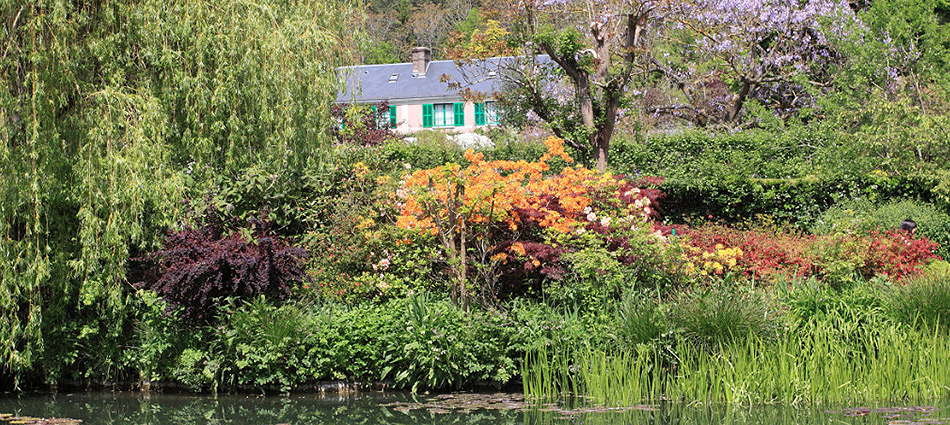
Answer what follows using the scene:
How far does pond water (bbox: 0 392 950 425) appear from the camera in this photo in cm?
616

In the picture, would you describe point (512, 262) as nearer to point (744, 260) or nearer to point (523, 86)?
point (744, 260)

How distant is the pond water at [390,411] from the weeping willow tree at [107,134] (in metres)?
0.60

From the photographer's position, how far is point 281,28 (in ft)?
29.8

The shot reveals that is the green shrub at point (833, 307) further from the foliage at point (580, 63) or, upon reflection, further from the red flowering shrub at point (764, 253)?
the foliage at point (580, 63)

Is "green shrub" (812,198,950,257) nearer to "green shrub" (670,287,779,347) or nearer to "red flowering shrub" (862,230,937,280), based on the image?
"red flowering shrub" (862,230,937,280)

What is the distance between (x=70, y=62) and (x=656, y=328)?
5448 mm

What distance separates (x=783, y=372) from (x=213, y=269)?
4.84 m

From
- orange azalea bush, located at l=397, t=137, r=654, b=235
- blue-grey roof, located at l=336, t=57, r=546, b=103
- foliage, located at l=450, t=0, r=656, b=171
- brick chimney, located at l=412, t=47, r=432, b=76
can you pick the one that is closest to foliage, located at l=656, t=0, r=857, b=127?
foliage, located at l=450, t=0, r=656, b=171

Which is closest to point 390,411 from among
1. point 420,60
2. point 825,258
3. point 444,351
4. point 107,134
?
point 444,351

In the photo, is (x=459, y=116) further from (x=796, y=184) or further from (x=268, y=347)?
(x=268, y=347)

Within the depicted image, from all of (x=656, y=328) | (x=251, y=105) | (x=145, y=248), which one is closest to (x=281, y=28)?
(x=251, y=105)

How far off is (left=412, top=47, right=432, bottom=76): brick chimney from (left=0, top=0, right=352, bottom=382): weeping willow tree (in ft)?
98.0

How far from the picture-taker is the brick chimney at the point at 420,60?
3841 centimetres

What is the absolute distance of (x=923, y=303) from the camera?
23.5 feet
